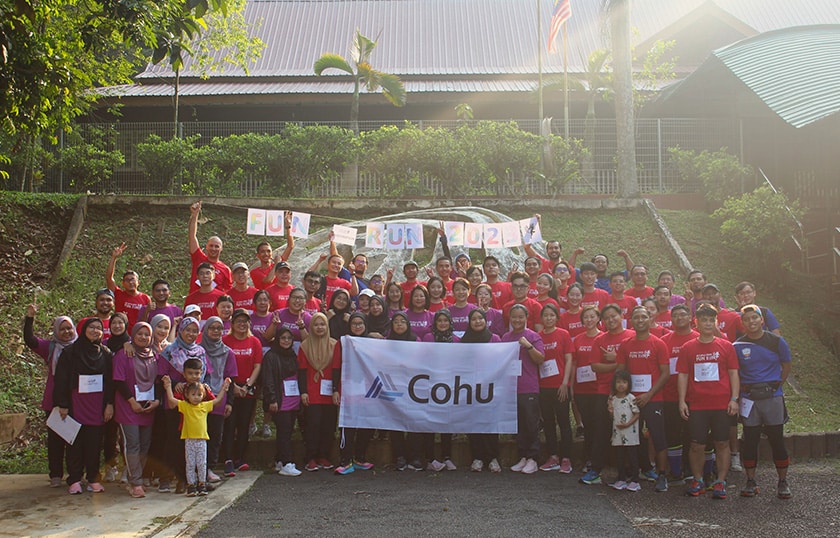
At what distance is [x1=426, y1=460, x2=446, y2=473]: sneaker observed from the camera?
26.3 ft

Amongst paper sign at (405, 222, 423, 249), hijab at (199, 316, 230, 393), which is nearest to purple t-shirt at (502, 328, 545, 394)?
hijab at (199, 316, 230, 393)

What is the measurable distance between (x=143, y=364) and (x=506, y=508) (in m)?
3.47

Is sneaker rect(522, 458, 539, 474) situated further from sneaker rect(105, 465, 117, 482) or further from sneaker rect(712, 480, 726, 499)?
sneaker rect(105, 465, 117, 482)

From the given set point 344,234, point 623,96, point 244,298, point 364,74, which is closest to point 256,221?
point 344,234

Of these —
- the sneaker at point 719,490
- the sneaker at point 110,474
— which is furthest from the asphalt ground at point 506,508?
the sneaker at point 110,474

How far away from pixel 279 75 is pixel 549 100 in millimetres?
7856

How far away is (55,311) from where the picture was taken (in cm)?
1197

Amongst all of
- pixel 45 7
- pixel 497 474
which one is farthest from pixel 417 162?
pixel 497 474

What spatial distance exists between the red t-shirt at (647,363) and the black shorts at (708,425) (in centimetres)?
39

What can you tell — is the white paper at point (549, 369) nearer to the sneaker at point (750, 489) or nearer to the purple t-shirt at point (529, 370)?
the purple t-shirt at point (529, 370)

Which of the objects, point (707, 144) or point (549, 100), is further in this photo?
point (549, 100)

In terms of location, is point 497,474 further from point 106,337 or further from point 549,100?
point 549,100

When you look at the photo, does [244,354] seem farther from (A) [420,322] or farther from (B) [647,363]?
(B) [647,363]

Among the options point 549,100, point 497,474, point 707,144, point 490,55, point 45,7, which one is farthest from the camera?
point 490,55
